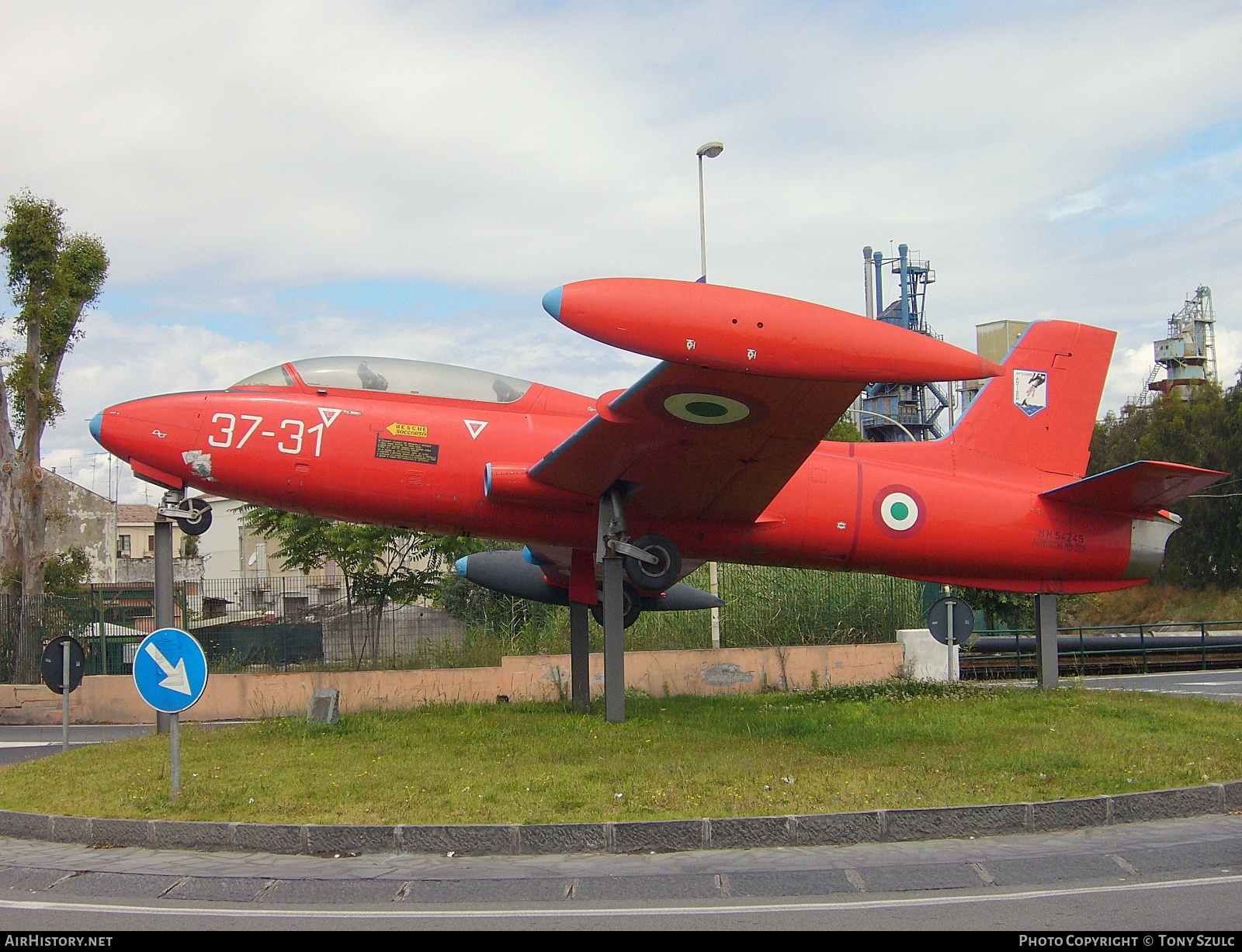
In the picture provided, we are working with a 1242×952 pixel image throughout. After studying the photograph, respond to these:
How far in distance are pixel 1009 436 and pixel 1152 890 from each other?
9.18m

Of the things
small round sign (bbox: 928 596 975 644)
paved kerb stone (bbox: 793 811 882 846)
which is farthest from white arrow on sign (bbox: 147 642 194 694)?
small round sign (bbox: 928 596 975 644)

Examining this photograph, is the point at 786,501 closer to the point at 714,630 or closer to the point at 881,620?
the point at 714,630

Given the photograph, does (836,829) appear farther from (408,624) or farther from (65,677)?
(408,624)

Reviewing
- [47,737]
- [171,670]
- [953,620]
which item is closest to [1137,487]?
[953,620]

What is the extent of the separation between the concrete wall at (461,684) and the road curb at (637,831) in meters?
10.4

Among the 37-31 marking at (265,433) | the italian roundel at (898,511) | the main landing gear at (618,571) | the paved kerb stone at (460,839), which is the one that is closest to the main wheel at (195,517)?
the 37-31 marking at (265,433)

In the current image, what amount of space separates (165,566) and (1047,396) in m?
11.8

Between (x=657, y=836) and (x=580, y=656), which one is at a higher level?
(x=580, y=656)

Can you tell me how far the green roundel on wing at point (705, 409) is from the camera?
10953mm

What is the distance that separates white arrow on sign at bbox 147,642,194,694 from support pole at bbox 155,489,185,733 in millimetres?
3661

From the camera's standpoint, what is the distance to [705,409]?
1109 centimetres

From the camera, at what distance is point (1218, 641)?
26484 millimetres

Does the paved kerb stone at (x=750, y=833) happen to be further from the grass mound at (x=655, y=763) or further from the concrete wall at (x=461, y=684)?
the concrete wall at (x=461, y=684)

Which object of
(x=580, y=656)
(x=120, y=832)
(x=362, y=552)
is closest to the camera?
(x=120, y=832)
